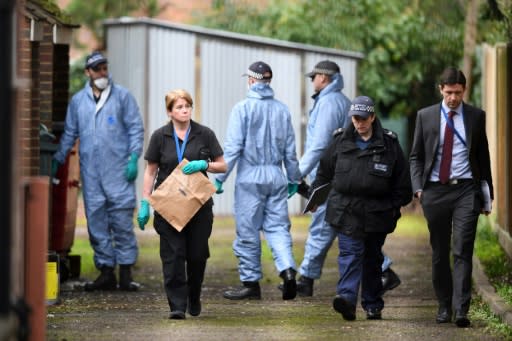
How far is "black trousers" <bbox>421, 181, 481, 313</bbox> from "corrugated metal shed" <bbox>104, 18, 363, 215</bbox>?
11.9 m

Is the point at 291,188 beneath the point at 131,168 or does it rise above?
beneath

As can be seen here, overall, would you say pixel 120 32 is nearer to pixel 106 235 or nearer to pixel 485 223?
pixel 485 223

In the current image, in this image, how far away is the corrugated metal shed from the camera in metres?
23.2

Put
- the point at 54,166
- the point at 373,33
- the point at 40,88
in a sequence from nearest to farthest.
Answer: the point at 54,166
the point at 40,88
the point at 373,33

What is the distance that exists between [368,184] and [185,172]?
4.34 ft

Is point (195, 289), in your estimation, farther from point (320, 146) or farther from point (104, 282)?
point (104, 282)

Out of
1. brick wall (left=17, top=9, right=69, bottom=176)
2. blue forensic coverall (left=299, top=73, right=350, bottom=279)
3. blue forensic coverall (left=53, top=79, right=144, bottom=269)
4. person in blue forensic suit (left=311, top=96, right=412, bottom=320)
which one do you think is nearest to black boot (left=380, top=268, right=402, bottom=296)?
blue forensic coverall (left=299, top=73, right=350, bottom=279)

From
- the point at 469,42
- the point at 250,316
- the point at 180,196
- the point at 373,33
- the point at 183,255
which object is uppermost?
the point at 373,33

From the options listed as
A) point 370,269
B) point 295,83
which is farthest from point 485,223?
point 370,269

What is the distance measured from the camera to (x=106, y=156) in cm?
1425

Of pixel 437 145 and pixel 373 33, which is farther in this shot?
pixel 373 33

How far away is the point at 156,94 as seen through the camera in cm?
2319

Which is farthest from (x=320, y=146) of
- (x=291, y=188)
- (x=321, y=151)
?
(x=291, y=188)

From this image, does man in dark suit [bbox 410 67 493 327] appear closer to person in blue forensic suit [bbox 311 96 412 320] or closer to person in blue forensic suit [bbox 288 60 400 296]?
person in blue forensic suit [bbox 311 96 412 320]
